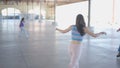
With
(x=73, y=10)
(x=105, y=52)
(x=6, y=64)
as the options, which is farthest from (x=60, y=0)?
(x=6, y=64)

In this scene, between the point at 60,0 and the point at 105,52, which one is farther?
the point at 60,0

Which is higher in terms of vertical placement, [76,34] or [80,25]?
[80,25]

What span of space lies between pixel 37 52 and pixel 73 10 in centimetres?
3607

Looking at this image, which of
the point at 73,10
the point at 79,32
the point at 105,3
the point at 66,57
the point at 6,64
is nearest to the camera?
the point at 79,32

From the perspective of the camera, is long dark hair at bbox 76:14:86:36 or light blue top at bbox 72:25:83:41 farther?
light blue top at bbox 72:25:83:41

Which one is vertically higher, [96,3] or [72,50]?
[96,3]

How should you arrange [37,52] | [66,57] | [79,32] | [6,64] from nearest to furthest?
[79,32], [6,64], [66,57], [37,52]

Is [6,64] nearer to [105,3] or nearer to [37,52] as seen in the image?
[37,52]

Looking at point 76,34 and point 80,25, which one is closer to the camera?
point 80,25

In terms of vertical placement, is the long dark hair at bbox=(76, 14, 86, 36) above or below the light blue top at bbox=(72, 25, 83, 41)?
above

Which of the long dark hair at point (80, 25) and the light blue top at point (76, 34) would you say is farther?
the light blue top at point (76, 34)

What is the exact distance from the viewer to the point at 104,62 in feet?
35.7

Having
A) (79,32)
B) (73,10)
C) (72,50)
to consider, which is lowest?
(72,50)

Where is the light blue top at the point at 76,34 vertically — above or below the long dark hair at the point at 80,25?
below
